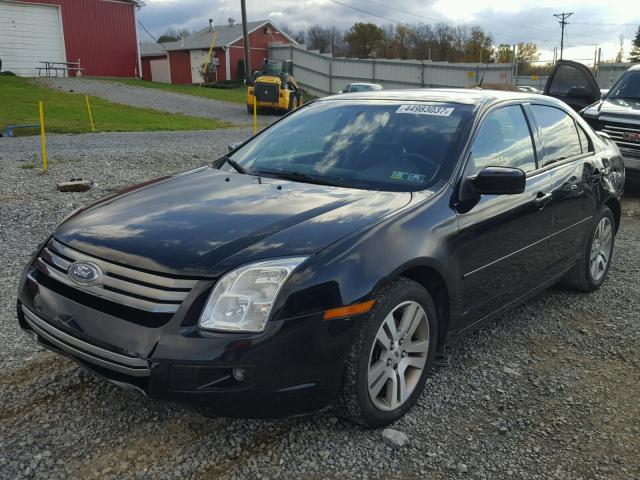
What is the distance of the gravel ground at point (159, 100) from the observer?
24.6 m

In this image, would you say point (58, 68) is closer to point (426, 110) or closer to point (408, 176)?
point (426, 110)

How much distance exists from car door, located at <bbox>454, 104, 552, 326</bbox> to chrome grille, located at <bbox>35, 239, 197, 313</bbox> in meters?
1.53

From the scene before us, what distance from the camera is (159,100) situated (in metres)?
28.1

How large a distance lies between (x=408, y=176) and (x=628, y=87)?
8312mm

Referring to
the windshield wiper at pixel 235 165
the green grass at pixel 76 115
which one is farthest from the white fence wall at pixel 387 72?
the windshield wiper at pixel 235 165

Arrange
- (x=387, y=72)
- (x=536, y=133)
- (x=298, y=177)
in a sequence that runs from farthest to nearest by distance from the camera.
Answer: (x=387, y=72)
(x=536, y=133)
(x=298, y=177)

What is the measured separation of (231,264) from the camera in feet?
8.21

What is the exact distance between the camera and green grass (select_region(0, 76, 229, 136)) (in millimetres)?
17547

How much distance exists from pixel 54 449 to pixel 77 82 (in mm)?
31576

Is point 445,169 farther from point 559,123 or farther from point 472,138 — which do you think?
point 559,123

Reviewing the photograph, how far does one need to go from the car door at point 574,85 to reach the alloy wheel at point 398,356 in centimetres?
782

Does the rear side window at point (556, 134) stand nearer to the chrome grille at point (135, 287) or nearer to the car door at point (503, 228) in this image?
the car door at point (503, 228)

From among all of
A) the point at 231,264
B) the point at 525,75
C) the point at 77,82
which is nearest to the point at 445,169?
the point at 231,264

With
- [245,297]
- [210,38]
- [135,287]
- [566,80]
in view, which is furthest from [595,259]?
[210,38]
